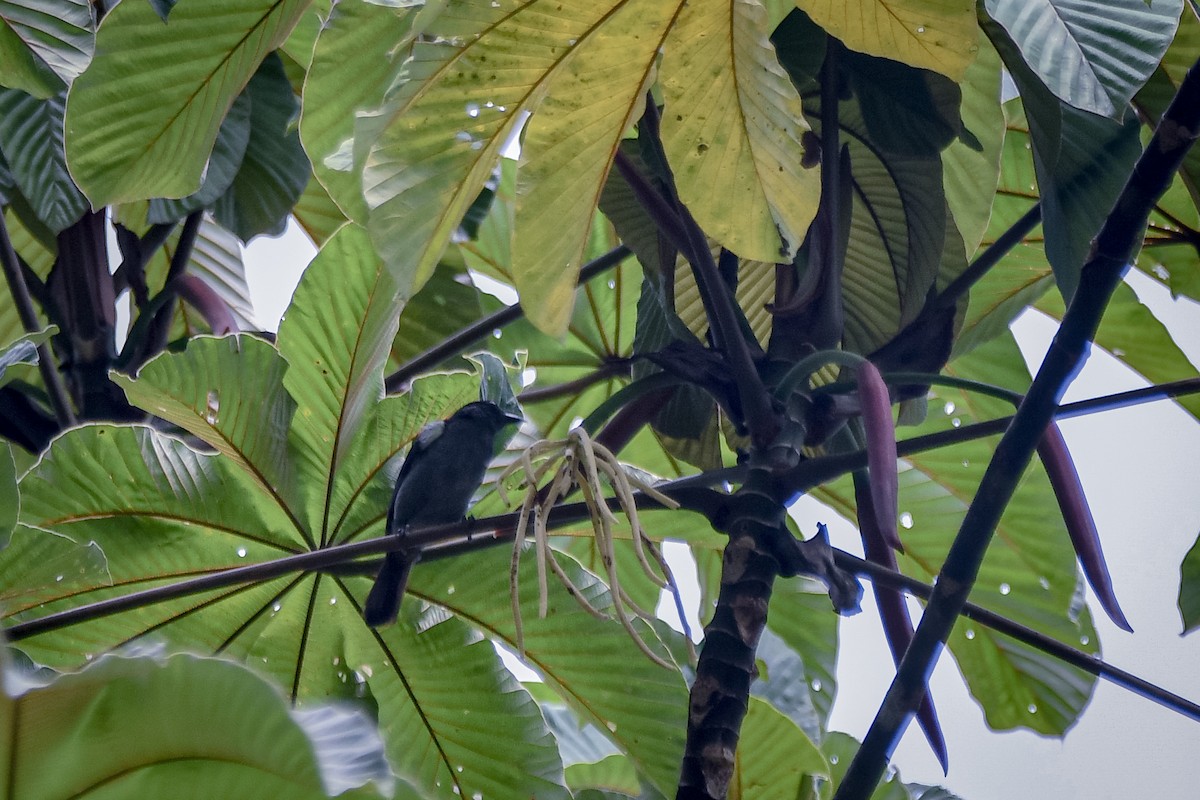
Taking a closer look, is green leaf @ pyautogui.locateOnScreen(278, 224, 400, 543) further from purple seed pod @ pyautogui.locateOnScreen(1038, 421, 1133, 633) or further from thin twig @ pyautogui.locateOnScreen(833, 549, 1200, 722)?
purple seed pod @ pyautogui.locateOnScreen(1038, 421, 1133, 633)

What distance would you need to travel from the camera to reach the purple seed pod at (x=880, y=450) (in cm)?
→ 75

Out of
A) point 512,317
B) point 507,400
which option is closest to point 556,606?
point 507,400

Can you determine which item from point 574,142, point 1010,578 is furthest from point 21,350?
point 1010,578

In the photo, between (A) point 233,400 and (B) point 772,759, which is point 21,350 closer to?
(A) point 233,400

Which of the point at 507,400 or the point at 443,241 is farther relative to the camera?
the point at 507,400

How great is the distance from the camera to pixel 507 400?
45.4 inches

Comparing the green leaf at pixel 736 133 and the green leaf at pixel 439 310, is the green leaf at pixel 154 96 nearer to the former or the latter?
the green leaf at pixel 736 133

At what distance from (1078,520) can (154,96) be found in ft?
2.72

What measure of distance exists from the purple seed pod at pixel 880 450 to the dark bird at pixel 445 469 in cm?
46

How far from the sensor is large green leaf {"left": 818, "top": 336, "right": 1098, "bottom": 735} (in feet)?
4.34

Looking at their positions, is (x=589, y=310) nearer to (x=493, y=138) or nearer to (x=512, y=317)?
(x=512, y=317)

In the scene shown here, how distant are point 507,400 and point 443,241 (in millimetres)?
329

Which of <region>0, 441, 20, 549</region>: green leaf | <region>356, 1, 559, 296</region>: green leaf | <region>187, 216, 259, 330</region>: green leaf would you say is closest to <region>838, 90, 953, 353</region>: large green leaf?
<region>356, 1, 559, 296</region>: green leaf

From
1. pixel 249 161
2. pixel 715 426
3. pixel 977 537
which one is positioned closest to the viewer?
pixel 977 537
